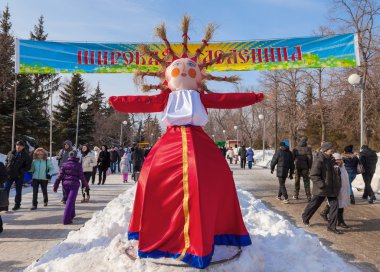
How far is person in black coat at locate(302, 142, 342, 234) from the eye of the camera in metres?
6.67

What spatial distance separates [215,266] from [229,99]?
198 cm

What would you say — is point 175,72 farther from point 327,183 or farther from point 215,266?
point 327,183

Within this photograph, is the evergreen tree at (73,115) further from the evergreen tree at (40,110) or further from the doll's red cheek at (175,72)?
the doll's red cheek at (175,72)

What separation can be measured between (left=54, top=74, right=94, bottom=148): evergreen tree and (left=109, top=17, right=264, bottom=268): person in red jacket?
36.6 metres

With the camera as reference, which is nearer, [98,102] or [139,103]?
[139,103]

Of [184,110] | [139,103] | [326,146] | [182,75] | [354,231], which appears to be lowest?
[354,231]

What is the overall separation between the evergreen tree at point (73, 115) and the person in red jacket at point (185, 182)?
3663 centimetres

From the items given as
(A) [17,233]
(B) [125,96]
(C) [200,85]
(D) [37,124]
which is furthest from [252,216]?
(D) [37,124]

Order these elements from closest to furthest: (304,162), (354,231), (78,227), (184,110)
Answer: (184,110) < (354,231) < (78,227) < (304,162)

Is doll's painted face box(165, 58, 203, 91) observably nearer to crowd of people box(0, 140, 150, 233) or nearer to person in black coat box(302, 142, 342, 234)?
person in black coat box(302, 142, 342, 234)

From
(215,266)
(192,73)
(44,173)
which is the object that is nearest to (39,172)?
(44,173)

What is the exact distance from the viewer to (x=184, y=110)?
13.6ft

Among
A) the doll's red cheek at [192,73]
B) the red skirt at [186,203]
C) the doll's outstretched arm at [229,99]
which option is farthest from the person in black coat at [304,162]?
the doll's red cheek at [192,73]

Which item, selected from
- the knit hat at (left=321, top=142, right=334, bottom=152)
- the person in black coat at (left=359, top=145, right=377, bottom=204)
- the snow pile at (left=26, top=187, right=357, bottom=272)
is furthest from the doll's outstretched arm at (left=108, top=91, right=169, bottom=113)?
the person in black coat at (left=359, top=145, right=377, bottom=204)
